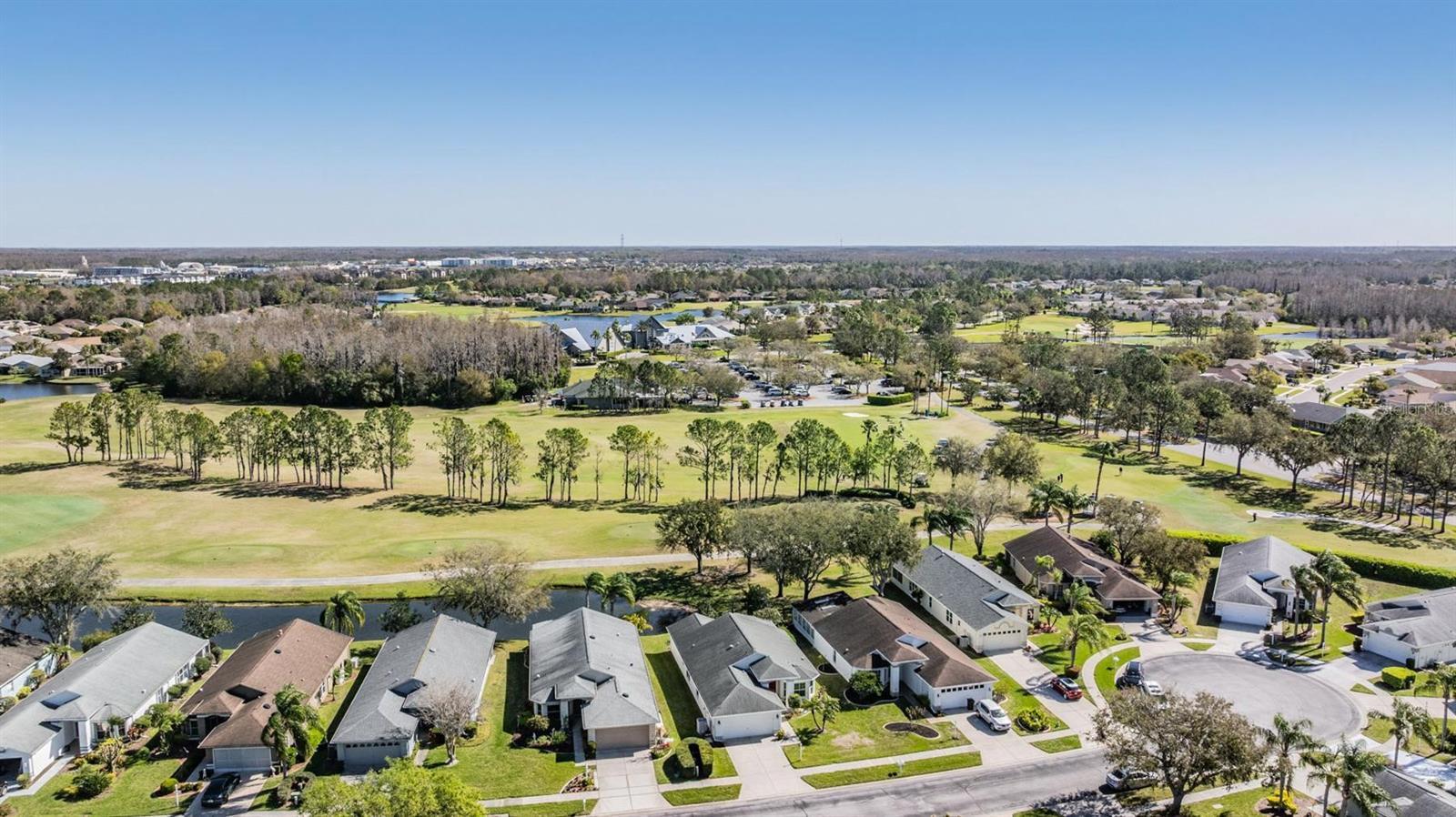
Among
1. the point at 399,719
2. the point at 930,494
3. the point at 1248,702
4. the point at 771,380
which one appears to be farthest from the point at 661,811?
the point at 771,380

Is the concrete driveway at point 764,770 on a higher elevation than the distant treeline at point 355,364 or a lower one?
lower

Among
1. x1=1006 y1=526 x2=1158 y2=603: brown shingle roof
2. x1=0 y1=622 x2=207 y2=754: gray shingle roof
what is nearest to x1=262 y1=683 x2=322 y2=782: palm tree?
x1=0 y1=622 x2=207 y2=754: gray shingle roof

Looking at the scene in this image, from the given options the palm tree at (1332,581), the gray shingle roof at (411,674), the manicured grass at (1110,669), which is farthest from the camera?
the palm tree at (1332,581)

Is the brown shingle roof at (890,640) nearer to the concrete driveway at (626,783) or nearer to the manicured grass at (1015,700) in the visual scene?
the manicured grass at (1015,700)

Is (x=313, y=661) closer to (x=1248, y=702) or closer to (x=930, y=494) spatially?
(x=1248, y=702)

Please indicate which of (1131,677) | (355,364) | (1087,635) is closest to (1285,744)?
(1131,677)

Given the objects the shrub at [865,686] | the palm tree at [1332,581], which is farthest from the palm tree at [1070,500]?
the shrub at [865,686]
